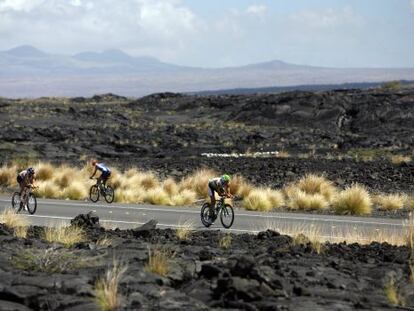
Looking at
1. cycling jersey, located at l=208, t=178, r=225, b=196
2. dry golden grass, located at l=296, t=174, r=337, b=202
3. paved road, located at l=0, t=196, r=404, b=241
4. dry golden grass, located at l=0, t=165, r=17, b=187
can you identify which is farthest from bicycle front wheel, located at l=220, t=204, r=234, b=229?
dry golden grass, located at l=0, t=165, r=17, b=187

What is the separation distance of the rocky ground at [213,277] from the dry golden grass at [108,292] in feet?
0.30

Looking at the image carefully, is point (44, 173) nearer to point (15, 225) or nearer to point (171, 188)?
point (171, 188)

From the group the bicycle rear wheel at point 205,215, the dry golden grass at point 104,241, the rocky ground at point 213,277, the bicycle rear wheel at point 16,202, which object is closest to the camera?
the rocky ground at point 213,277

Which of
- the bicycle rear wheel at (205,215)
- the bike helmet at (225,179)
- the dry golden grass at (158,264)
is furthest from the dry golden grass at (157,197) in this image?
the dry golden grass at (158,264)

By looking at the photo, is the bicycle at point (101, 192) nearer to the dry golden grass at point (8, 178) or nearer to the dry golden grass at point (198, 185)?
the dry golden grass at point (198, 185)

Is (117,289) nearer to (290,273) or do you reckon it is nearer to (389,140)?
(290,273)

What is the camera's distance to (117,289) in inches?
324

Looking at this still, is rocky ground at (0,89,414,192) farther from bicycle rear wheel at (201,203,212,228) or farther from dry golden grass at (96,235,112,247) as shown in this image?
dry golden grass at (96,235,112,247)

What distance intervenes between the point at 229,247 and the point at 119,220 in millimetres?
8036

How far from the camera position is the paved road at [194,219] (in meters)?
18.1

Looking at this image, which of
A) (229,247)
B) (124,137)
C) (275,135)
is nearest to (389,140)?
(275,135)

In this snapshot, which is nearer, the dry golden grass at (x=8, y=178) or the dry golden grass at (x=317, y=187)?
the dry golden grass at (x=317, y=187)

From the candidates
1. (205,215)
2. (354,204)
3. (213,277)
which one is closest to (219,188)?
(205,215)

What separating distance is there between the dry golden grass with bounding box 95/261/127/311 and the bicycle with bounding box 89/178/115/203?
17.4 m
